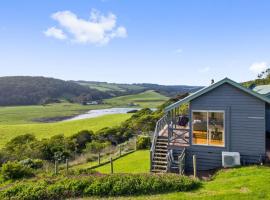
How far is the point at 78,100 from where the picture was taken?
481 ft

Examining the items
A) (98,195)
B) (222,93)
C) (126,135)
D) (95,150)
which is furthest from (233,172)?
(126,135)

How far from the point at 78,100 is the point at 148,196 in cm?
13780

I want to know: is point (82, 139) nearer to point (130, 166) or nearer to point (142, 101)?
point (130, 166)

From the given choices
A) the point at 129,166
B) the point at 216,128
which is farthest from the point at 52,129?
the point at 216,128

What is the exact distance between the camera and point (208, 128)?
1723cm

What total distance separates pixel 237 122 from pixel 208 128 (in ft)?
5.55

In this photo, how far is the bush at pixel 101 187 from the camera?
40.6 ft

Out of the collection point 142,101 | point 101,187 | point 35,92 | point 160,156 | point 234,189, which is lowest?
point 101,187

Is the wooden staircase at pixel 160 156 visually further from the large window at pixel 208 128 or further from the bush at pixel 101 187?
the bush at pixel 101 187

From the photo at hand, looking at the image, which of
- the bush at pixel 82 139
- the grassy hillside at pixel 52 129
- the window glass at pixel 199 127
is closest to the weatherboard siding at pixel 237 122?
the window glass at pixel 199 127

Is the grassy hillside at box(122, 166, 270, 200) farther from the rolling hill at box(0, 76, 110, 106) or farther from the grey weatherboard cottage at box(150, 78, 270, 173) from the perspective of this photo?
the rolling hill at box(0, 76, 110, 106)

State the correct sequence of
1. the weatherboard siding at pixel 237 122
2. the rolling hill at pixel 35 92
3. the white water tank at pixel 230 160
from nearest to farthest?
1. the white water tank at pixel 230 160
2. the weatherboard siding at pixel 237 122
3. the rolling hill at pixel 35 92

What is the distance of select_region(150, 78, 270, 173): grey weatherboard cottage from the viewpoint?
53.4 feet

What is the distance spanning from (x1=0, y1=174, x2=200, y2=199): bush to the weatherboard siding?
15.3 ft
